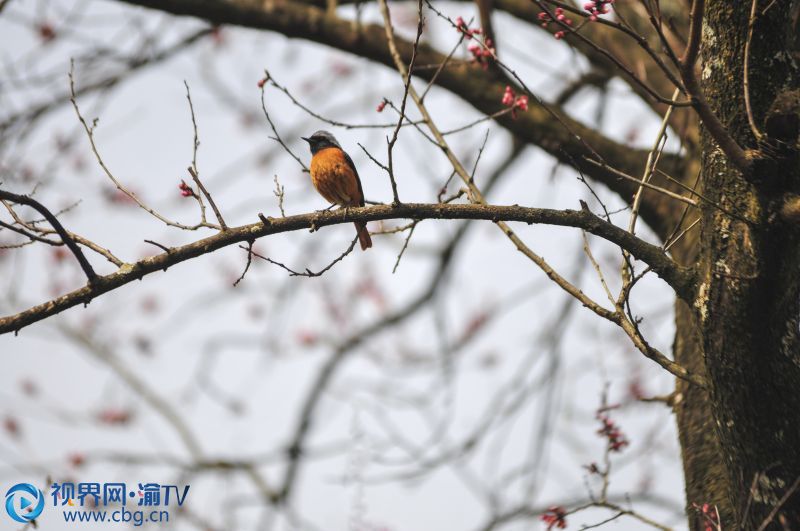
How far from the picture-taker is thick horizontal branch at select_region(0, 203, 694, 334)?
8.80 ft

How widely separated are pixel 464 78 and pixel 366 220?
218 centimetres

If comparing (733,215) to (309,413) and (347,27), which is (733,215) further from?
(309,413)

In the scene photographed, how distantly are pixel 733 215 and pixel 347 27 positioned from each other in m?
3.40

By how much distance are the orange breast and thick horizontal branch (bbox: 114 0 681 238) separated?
91 centimetres

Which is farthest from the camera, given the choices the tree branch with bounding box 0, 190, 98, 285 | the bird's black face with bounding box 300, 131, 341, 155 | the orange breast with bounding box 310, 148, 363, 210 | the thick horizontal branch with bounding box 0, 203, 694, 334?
the bird's black face with bounding box 300, 131, 341, 155

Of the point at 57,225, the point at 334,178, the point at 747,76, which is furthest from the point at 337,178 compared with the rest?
the point at 747,76

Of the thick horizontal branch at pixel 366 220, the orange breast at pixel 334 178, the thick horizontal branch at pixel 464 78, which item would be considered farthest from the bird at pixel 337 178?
the thick horizontal branch at pixel 366 220

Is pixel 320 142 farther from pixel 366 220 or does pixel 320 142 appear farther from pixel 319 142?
pixel 366 220

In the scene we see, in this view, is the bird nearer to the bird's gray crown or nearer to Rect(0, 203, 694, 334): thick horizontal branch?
the bird's gray crown

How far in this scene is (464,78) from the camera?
473 centimetres

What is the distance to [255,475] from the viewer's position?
6777 millimetres

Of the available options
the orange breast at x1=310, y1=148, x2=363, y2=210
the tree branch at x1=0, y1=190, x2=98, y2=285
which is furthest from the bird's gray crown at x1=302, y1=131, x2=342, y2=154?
the tree branch at x1=0, y1=190, x2=98, y2=285

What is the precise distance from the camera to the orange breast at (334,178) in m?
5.50

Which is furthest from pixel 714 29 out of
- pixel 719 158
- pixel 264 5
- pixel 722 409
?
pixel 264 5
